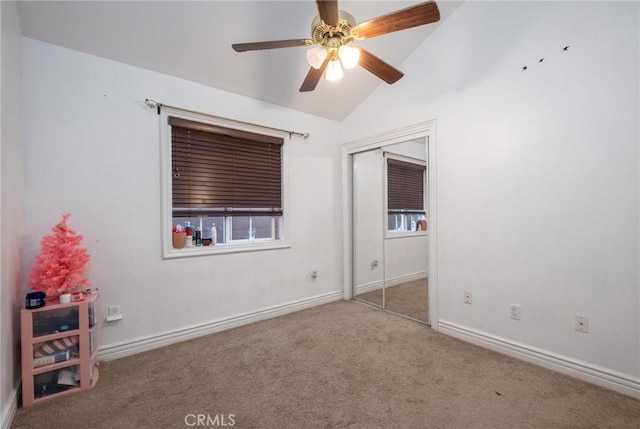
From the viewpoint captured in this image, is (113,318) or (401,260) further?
(401,260)

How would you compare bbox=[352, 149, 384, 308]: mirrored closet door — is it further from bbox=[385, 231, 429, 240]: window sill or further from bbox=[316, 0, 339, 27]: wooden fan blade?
bbox=[316, 0, 339, 27]: wooden fan blade

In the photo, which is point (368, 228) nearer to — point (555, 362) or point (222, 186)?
point (222, 186)

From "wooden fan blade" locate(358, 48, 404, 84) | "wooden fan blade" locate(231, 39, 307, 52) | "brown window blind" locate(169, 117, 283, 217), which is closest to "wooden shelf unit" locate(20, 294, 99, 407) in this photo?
"brown window blind" locate(169, 117, 283, 217)

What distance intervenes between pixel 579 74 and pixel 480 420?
2359mm

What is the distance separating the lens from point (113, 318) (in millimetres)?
2254

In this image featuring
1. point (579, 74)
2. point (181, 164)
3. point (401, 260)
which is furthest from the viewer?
point (401, 260)

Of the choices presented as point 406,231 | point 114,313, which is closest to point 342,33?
point 406,231

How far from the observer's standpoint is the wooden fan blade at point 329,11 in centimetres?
138

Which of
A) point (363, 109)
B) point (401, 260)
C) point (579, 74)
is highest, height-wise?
point (363, 109)

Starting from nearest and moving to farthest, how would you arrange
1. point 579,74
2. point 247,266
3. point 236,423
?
point 236,423
point 579,74
point 247,266

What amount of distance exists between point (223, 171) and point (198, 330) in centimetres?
157

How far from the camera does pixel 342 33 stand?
5.46ft

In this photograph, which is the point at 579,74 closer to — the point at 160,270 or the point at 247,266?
the point at 247,266

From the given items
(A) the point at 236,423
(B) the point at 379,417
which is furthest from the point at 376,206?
(A) the point at 236,423
